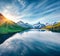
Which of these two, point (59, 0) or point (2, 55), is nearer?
point (2, 55)

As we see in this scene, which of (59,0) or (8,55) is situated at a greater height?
(59,0)

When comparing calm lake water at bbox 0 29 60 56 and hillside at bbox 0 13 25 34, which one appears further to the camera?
hillside at bbox 0 13 25 34

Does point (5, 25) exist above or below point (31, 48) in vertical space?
above

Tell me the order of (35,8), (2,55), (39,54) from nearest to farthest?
(2,55) < (39,54) < (35,8)

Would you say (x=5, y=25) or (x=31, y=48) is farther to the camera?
(x=5, y=25)

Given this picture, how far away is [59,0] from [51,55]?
331 inches

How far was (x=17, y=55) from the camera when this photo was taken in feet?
21.6

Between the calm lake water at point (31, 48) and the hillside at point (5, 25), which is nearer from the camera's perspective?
the calm lake water at point (31, 48)

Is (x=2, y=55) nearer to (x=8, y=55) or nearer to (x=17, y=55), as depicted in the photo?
(x=8, y=55)

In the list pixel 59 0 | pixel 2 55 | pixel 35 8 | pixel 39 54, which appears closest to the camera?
pixel 2 55

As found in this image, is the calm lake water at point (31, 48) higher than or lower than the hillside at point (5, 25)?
lower

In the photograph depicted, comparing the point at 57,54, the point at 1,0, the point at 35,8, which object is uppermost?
the point at 1,0

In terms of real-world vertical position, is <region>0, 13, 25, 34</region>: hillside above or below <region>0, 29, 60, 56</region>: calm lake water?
above

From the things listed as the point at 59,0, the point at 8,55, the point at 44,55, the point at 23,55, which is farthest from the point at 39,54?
the point at 59,0
